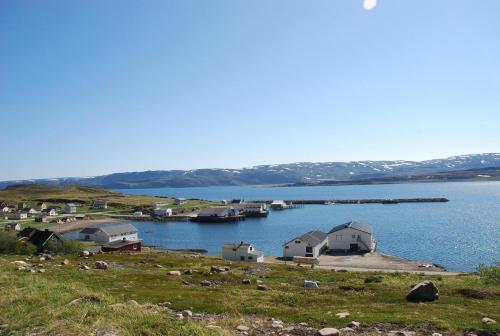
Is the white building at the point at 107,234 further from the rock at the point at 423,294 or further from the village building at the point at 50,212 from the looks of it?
the rock at the point at 423,294

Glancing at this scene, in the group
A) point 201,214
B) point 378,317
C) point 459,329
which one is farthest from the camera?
point 201,214

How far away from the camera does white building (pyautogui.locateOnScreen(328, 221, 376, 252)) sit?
257ft

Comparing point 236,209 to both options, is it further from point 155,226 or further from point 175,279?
point 175,279

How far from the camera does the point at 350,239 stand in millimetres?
80000

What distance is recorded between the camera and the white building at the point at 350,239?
7848cm

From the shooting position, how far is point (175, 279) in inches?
1276

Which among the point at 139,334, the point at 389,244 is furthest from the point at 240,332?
the point at 389,244

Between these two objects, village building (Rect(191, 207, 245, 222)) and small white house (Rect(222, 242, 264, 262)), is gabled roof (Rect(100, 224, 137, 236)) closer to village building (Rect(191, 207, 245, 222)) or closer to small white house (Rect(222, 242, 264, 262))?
small white house (Rect(222, 242, 264, 262))

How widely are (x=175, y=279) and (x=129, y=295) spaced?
9.77m

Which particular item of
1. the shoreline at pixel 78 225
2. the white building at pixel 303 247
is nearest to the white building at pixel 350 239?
the white building at pixel 303 247

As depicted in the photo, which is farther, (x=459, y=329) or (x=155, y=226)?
(x=155, y=226)

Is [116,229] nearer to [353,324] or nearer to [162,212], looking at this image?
[162,212]

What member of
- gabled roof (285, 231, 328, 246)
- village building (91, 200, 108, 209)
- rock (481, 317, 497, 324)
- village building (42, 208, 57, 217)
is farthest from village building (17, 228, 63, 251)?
village building (91, 200, 108, 209)

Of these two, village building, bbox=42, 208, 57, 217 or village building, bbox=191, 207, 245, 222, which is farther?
village building, bbox=42, 208, 57, 217
